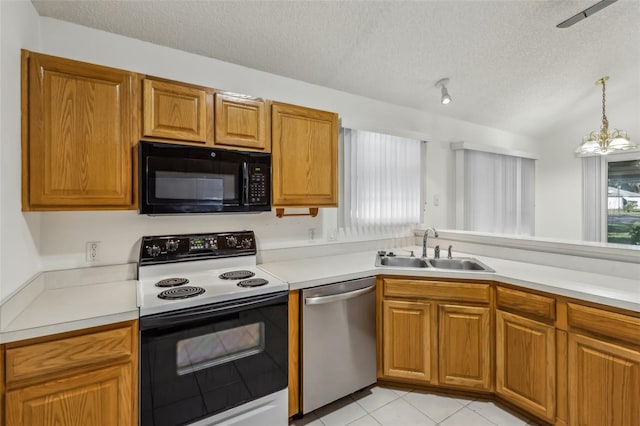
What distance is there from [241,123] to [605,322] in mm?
2277

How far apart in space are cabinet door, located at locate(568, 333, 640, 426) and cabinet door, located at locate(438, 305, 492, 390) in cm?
45

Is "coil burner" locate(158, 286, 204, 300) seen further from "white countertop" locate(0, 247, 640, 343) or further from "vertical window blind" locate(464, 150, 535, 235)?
"vertical window blind" locate(464, 150, 535, 235)

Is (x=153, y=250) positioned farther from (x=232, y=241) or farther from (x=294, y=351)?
(x=294, y=351)

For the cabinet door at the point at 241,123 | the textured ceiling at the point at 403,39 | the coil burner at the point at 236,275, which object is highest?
the textured ceiling at the point at 403,39

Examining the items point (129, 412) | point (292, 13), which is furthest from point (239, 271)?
point (292, 13)

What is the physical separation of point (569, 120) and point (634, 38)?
1917mm

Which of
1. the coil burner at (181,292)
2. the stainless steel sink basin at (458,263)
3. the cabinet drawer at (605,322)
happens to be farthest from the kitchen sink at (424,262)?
the coil burner at (181,292)

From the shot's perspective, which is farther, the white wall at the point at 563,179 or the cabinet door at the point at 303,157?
the white wall at the point at 563,179

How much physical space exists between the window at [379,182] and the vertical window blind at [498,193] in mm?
848

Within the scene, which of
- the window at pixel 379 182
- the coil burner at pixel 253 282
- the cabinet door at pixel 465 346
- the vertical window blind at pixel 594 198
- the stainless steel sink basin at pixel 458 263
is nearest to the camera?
the coil burner at pixel 253 282

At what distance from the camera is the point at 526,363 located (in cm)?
182

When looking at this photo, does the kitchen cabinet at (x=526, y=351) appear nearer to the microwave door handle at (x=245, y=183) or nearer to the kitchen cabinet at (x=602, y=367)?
the kitchen cabinet at (x=602, y=367)

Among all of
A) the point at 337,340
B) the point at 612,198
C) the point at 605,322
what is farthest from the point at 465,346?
the point at 612,198

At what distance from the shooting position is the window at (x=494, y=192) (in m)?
3.57
